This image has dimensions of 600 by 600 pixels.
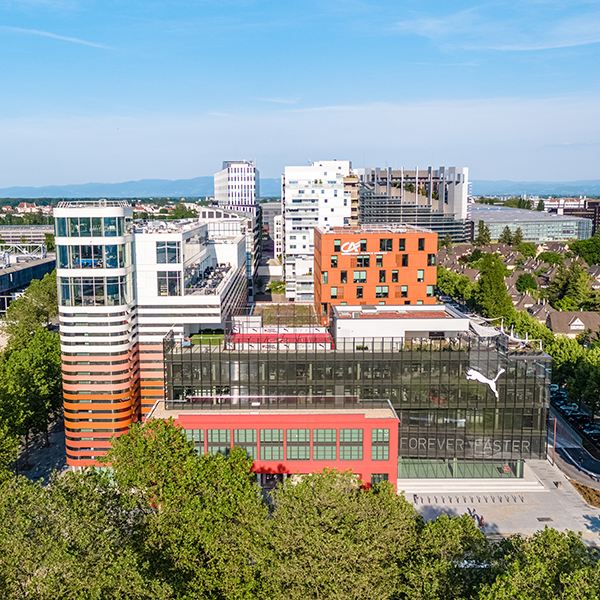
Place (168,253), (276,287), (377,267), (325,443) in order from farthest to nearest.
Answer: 1. (276,287)
2. (377,267)
3. (168,253)
4. (325,443)

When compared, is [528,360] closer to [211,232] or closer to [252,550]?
[252,550]

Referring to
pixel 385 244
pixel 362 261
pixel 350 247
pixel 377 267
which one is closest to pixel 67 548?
pixel 350 247

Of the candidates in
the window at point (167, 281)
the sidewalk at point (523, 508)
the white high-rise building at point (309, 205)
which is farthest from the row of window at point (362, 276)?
the white high-rise building at point (309, 205)

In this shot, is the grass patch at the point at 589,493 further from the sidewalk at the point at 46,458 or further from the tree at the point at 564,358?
the sidewalk at the point at 46,458

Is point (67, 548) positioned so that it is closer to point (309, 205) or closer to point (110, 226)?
point (110, 226)

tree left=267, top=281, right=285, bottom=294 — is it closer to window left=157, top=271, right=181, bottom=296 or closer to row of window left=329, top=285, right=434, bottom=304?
row of window left=329, top=285, right=434, bottom=304

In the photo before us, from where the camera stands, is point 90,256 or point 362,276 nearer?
point 90,256

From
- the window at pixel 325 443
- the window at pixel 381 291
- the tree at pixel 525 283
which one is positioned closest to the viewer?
the window at pixel 325 443
